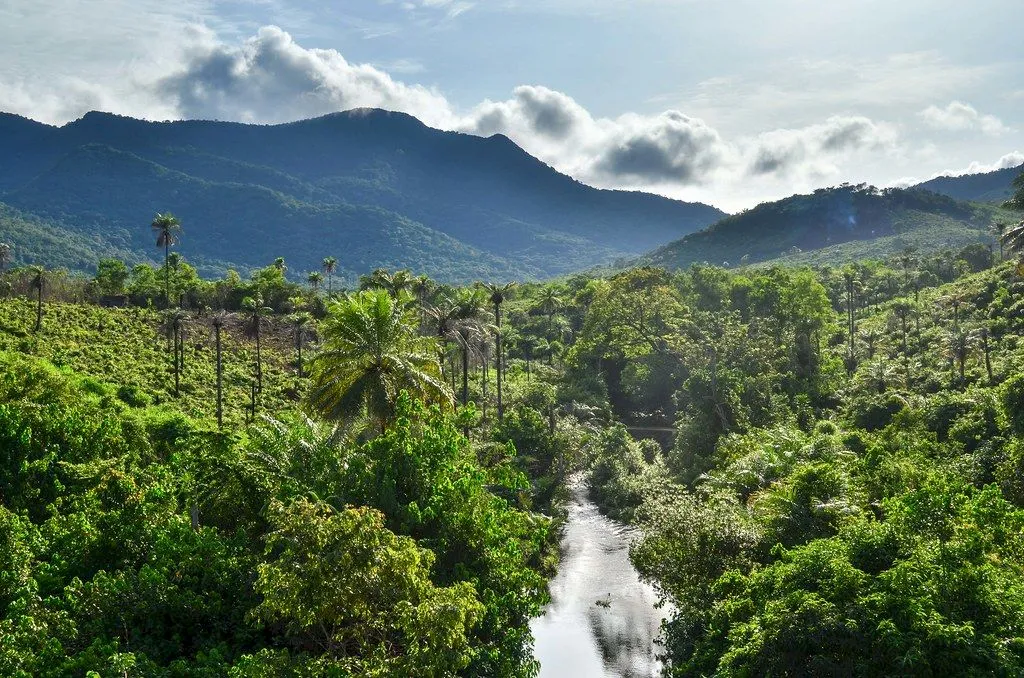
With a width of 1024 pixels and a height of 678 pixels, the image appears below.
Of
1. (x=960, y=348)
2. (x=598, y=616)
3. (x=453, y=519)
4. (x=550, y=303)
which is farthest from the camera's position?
(x=550, y=303)

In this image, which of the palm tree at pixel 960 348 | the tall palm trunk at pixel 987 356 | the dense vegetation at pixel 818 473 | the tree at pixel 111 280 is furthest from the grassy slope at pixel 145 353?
the tall palm trunk at pixel 987 356

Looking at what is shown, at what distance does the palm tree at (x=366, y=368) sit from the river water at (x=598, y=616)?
10166mm

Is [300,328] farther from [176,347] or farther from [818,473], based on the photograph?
[818,473]

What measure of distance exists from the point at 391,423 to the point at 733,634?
13.0 m

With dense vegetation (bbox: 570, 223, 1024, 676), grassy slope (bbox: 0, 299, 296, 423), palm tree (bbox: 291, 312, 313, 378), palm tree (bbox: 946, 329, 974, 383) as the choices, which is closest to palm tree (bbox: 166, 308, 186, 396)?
grassy slope (bbox: 0, 299, 296, 423)

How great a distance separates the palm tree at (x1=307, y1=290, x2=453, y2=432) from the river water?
33.4 ft

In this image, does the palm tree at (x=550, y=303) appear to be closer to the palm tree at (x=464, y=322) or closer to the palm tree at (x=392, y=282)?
the palm tree at (x=392, y=282)

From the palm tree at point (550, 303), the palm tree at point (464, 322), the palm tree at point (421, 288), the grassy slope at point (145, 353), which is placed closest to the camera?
the palm tree at point (464, 322)

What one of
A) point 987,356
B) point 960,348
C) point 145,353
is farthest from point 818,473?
point 145,353

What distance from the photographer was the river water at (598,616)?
26969mm

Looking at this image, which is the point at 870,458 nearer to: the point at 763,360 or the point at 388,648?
the point at 388,648

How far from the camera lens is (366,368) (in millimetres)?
26906

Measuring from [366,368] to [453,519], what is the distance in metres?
9.01

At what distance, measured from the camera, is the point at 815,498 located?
24844 mm
